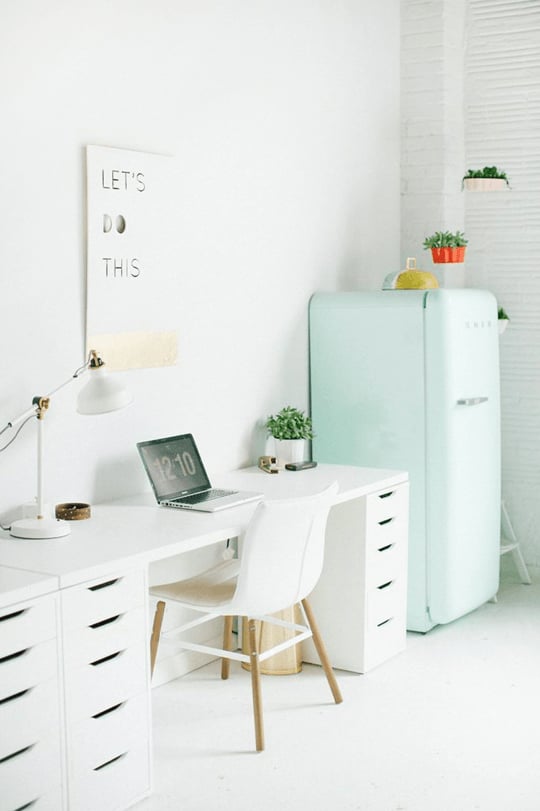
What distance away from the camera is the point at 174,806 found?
2771 mm

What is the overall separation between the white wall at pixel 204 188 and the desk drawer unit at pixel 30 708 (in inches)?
26.0

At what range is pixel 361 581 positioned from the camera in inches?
146

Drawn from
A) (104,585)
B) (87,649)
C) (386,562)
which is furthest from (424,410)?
(87,649)

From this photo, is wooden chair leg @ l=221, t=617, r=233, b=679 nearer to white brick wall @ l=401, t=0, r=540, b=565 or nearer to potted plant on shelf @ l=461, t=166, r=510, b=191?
white brick wall @ l=401, t=0, r=540, b=565

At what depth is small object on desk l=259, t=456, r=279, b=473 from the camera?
3.88 metres

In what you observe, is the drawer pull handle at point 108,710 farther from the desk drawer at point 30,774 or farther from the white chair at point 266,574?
the white chair at point 266,574

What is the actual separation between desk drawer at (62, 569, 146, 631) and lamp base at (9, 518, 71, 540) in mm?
272

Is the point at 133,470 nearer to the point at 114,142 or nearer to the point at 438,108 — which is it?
the point at 114,142

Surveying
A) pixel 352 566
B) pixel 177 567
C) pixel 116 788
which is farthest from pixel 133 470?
pixel 116 788

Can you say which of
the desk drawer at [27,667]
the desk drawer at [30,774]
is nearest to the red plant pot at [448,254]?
the desk drawer at [27,667]

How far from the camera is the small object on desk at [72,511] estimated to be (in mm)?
3047

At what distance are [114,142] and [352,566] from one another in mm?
1637

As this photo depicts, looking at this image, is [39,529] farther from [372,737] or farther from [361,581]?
[361,581]

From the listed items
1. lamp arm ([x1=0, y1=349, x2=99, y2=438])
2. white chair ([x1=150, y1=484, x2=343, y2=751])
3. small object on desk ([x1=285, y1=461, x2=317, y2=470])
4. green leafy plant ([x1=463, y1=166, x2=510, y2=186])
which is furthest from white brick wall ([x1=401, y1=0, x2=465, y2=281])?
lamp arm ([x1=0, y1=349, x2=99, y2=438])
